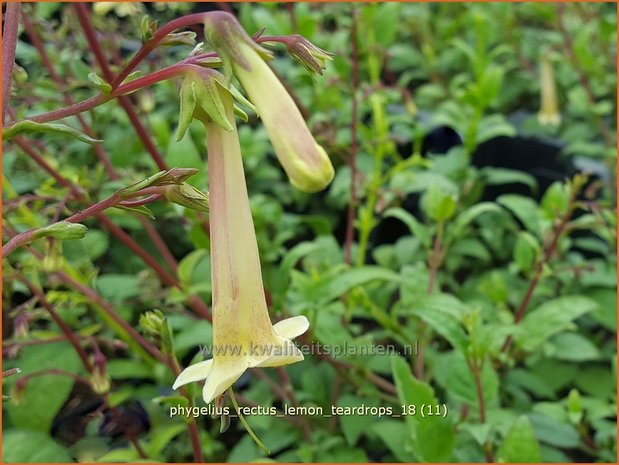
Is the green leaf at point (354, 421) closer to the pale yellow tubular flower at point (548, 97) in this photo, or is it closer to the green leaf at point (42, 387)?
the green leaf at point (42, 387)

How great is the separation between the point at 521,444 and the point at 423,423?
0.11 m

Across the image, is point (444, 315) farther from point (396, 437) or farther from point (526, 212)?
point (526, 212)

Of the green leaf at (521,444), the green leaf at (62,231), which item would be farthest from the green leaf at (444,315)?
the green leaf at (62,231)

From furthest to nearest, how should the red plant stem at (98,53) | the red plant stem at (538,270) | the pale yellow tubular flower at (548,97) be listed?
the pale yellow tubular flower at (548,97)
the red plant stem at (538,270)
the red plant stem at (98,53)

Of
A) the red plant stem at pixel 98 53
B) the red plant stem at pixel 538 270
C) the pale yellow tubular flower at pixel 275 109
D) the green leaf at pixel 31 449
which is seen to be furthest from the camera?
the red plant stem at pixel 538 270

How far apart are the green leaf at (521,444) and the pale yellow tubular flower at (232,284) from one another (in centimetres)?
37

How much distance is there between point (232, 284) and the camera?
1.59 ft

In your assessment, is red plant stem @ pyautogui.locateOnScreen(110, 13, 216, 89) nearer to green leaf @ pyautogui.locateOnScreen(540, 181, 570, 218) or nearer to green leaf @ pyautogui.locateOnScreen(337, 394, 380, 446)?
green leaf @ pyautogui.locateOnScreen(337, 394, 380, 446)

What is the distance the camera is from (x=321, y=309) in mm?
911

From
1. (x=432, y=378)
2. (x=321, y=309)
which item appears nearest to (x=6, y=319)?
(x=321, y=309)

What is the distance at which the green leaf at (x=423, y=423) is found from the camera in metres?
0.74

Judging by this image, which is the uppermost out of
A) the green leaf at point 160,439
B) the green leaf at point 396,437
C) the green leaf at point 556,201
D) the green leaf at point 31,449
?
the green leaf at point 556,201

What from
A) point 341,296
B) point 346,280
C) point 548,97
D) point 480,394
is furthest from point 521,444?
point 548,97

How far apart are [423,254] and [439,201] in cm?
21
